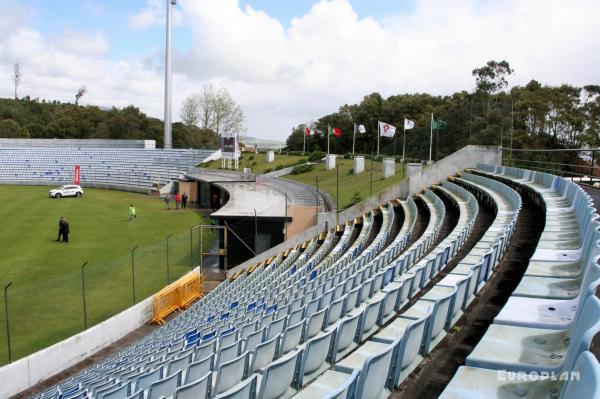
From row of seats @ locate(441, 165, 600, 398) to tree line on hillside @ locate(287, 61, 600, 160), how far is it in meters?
19.8

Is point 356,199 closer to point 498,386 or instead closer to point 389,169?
point 389,169

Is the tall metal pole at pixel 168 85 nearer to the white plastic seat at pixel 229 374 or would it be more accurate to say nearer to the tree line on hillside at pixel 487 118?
the tree line on hillside at pixel 487 118

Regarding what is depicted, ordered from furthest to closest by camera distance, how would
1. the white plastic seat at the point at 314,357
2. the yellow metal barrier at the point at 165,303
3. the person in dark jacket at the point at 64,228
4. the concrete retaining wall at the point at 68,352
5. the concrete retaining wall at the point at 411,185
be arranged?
1. the person in dark jacket at the point at 64,228
2. the concrete retaining wall at the point at 411,185
3. the yellow metal barrier at the point at 165,303
4. the concrete retaining wall at the point at 68,352
5. the white plastic seat at the point at 314,357

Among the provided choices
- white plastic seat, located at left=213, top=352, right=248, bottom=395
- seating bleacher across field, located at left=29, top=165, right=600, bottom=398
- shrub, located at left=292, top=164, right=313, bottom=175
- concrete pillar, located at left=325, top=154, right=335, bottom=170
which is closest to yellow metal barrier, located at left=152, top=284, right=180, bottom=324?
seating bleacher across field, located at left=29, top=165, right=600, bottom=398

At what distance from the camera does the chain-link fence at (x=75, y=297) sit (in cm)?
1370

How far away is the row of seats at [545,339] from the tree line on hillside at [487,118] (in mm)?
19848

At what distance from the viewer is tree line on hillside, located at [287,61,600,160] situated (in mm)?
25266

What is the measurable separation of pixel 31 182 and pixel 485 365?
62433 mm

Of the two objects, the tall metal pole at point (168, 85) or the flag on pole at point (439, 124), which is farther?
the tall metal pole at point (168, 85)

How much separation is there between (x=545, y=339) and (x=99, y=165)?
62.7 metres

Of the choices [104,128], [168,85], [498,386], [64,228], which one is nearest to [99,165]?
[168,85]

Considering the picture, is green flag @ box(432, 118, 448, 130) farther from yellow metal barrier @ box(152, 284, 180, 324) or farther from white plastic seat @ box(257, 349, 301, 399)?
white plastic seat @ box(257, 349, 301, 399)

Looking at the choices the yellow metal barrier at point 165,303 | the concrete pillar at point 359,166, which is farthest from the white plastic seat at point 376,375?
the concrete pillar at point 359,166

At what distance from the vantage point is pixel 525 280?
17.6 ft
